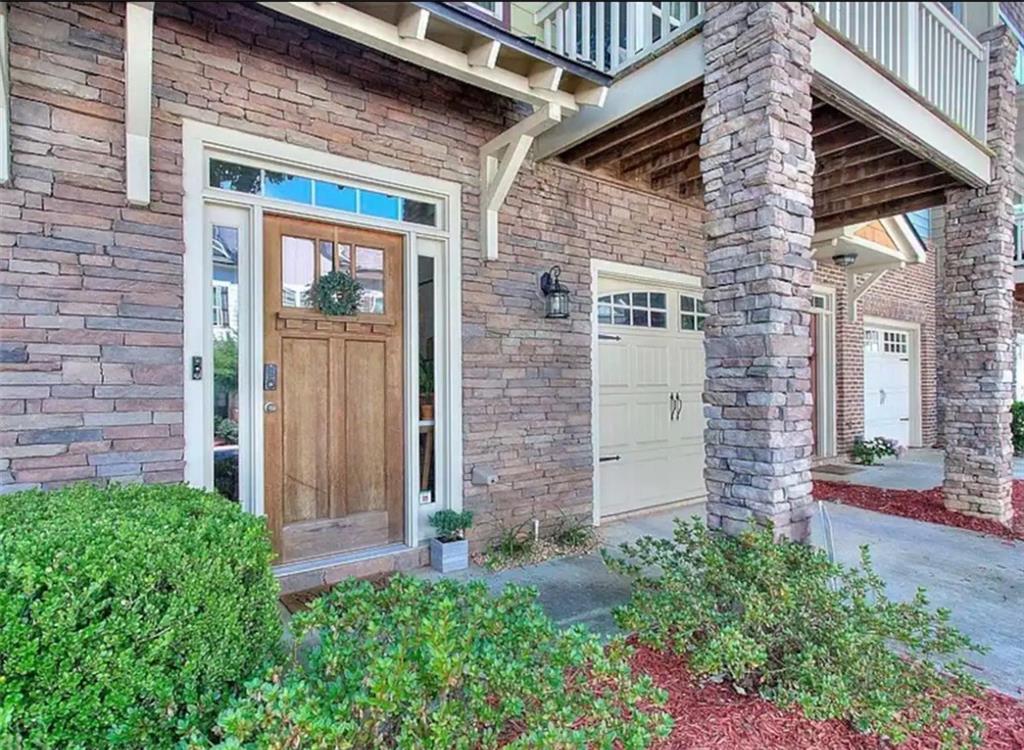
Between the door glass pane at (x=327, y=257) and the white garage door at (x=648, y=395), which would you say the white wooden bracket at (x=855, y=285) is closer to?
the white garage door at (x=648, y=395)

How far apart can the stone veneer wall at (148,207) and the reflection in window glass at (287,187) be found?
209 millimetres

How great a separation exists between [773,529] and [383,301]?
2632 millimetres

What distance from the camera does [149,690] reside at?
5.52 ft

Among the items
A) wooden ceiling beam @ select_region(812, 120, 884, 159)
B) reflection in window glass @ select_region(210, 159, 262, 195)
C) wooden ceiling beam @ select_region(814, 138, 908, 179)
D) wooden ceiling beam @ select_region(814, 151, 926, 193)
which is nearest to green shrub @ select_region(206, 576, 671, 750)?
reflection in window glass @ select_region(210, 159, 262, 195)

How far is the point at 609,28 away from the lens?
4.06 meters

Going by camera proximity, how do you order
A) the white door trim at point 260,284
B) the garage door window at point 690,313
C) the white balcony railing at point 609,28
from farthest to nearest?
the garage door window at point 690,313
the white balcony railing at point 609,28
the white door trim at point 260,284

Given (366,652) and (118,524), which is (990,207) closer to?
(366,652)

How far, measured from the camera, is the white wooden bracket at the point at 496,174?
3.79 meters

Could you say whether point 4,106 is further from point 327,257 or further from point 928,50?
point 928,50

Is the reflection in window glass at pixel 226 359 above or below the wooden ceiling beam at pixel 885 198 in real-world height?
below

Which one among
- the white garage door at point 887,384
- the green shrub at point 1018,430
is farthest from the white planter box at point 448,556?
the green shrub at point 1018,430

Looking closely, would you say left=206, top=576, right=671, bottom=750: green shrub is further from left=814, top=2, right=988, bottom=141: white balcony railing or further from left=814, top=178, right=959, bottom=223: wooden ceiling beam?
left=814, top=178, right=959, bottom=223: wooden ceiling beam

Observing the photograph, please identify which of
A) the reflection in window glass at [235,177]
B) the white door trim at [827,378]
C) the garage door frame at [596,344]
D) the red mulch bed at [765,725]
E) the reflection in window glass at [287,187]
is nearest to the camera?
the red mulch bed at [765,725]

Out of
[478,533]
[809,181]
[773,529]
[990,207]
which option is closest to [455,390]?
[478,533]
